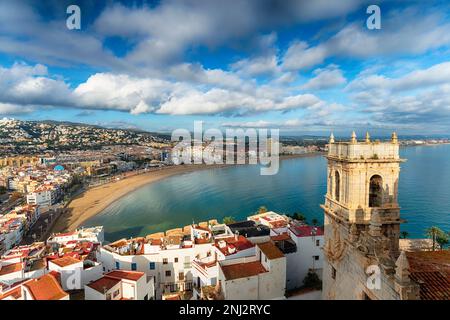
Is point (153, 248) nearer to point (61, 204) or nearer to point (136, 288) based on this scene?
point (136, 288)

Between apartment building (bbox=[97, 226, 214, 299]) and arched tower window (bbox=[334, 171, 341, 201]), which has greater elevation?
arched tower window (bbox=[334, 171, 341, 201])

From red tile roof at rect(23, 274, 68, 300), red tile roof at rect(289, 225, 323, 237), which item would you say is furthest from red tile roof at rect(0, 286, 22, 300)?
red tile roof at rect(289, 225, 323, 237)

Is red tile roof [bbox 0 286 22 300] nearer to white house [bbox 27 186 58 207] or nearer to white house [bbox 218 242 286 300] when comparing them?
white house [bbox 218 242 286 300]

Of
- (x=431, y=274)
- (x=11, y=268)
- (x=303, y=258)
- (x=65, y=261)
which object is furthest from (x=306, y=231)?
(x=11, y=268)

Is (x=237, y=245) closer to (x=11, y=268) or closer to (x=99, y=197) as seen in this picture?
(x=11, y=268)

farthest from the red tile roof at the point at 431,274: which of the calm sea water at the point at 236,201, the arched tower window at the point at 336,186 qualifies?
the calm sea water at the point at 236,201

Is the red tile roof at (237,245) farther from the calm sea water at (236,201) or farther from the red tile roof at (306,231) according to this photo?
the calm sea water at (236,201)
